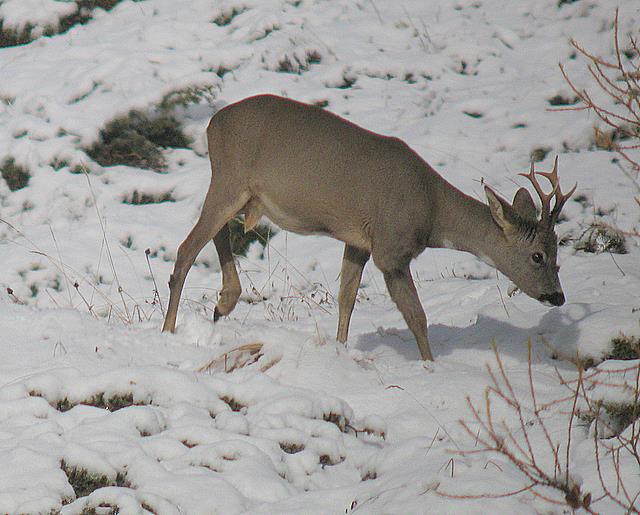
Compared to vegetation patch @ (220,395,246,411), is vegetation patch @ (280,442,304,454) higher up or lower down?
higher up

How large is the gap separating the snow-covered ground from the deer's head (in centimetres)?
22

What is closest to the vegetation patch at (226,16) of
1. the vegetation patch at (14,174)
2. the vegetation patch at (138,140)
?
the vegetation patch at (138,140)

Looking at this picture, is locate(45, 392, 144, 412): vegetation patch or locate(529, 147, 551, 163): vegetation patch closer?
locate(45, 392, 144, 412): vegetation patch

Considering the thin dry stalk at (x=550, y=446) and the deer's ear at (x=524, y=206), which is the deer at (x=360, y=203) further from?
the thin dry stalk at (x=550, y=446)

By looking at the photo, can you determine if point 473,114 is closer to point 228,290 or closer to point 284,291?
point 284,291

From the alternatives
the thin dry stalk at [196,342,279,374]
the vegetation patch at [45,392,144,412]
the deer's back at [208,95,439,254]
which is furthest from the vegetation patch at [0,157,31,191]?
the vegetation patch at [45,392,144,412]

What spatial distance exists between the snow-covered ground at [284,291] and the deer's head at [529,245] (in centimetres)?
22

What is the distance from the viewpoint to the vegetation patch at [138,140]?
9.48 m

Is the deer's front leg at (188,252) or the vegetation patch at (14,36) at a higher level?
the deer's front leg at (188,252)

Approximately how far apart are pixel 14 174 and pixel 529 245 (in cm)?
523

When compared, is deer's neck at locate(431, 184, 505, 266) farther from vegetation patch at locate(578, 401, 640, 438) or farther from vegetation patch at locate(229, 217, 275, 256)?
vegetation patch at locate(229, 217, 275, 256)

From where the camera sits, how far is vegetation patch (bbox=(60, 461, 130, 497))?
11.9 feet

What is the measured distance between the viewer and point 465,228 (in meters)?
6.15

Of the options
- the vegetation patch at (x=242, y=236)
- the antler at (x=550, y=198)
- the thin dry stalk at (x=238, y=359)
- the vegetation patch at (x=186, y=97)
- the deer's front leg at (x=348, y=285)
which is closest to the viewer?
the thin dry stalk at (x=238, y=359)
